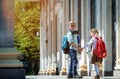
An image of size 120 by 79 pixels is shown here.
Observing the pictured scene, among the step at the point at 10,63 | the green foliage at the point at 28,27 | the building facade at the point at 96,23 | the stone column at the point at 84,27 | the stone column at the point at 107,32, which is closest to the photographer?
the step at the point at 10,63

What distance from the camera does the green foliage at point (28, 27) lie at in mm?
57844

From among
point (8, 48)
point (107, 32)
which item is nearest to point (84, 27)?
point (107, 32)

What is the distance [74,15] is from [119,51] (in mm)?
9080

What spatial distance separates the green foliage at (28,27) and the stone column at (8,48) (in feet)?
151

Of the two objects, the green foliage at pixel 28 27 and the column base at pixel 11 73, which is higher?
the green foliage at pixel 28 27

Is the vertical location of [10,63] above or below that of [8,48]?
below

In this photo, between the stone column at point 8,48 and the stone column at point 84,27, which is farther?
the stone column at point 84,27

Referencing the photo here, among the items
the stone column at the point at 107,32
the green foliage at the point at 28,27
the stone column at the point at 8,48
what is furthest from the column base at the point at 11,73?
the green foliage at the point at 28,27

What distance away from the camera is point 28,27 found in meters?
58.3

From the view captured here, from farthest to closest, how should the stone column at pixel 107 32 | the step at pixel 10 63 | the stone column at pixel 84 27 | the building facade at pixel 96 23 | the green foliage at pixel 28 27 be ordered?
the green foliage at pixel 28 27 → the stone column at pixel 84 27 → the stone column at pixel 107 32 → the building facade at pixel 96 23 → the step at pixel 10 63

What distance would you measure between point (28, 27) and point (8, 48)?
47.8 meters

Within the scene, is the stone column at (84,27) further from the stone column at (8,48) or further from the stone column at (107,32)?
the stone column at (8,48)

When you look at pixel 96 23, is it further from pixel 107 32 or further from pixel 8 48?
pixel 8 48

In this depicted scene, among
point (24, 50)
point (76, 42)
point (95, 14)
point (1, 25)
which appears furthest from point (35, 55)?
point (1, 25)
